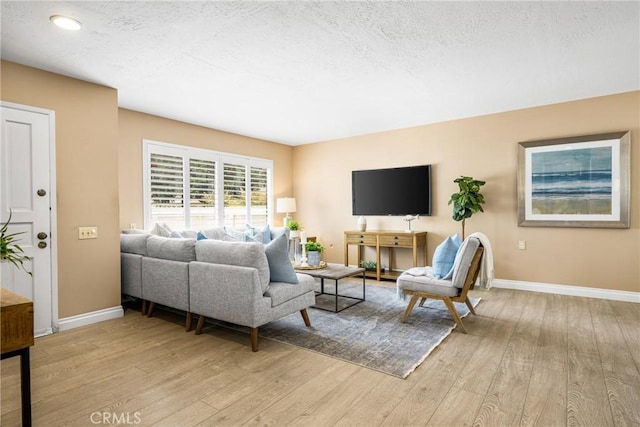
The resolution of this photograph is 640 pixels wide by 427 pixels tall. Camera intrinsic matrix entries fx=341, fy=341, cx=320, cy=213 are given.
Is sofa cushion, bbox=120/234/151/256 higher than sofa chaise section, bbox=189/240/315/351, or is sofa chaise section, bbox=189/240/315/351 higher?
sofa cushion, bbox=120/234/151/256

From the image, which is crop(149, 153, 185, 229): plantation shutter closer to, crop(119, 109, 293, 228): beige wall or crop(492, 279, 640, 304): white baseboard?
crop(119, 109, 293, 228): beige wall

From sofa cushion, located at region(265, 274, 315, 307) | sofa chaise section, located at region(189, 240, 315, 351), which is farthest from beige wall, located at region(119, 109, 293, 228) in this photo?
sofa cushion, located at region(265, 274, 315, 307)

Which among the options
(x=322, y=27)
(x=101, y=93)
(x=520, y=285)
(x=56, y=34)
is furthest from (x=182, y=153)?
(x=520, y=285)

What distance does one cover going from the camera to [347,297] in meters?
4.45

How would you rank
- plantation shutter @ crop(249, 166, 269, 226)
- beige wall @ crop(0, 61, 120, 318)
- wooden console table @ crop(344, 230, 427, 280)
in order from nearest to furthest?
beige wall @ crop(0, 61, 120, 318), wooden console table @ crop(344, 230, 427, 280), plantation shutter @ crop(249, 166, 269, 226)

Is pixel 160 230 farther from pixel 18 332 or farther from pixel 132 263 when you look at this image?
pixel 18 332

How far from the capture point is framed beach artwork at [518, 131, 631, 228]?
4.20m

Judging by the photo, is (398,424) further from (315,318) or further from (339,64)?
(339,64)

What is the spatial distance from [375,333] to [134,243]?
2.88 metres

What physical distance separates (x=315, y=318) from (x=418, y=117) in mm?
3418

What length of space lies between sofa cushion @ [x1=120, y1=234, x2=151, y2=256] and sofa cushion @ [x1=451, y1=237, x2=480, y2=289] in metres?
3.32

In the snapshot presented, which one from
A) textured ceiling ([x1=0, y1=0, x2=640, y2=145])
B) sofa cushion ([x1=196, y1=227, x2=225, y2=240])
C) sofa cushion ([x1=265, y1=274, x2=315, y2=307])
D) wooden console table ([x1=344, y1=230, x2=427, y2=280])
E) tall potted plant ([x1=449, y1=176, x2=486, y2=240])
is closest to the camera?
textured ceiling ([x1=0, y1=0, x2=640, y2=145])
